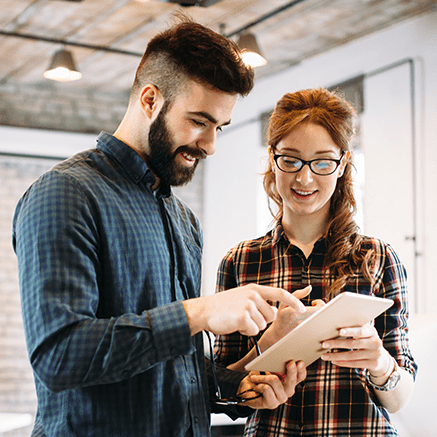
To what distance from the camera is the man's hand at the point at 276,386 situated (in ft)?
4.54

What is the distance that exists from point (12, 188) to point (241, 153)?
2411 mm

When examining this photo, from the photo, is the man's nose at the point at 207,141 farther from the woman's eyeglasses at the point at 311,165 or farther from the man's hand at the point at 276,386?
the man's hand at the point at 276,386

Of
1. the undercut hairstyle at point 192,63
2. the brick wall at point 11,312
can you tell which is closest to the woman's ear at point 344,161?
the undercut hairstyle at point 192,63

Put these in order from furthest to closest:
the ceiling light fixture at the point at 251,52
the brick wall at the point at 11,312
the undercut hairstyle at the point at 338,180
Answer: the brick wall at the point at 11,312
the ceiling light fixture at the point at 251,52
the undercut hairstyle at the point at 338,180

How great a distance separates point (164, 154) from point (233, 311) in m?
0.42

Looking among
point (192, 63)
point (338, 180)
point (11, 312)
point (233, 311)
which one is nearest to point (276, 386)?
point (233, 311)

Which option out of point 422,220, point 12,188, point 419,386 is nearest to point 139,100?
point 419,386

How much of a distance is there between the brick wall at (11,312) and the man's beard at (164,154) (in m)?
5.04

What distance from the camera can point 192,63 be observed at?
1.28m

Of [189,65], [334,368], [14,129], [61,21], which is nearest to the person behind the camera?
[189,65]

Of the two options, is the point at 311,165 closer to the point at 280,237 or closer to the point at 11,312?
the point at 280,237

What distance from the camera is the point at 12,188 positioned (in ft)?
19.9

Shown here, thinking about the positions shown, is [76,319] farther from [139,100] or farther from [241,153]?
[241,153]

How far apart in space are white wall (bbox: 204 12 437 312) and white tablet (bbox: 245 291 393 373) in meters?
2.83
